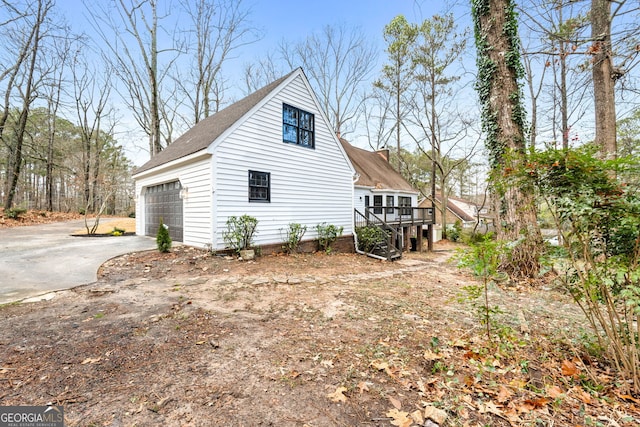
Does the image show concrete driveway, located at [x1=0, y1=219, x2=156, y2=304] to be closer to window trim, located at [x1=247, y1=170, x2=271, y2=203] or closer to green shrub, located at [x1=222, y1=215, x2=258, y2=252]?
green shrub, located at [x1=222, y1=215, x2=258, y2=252]

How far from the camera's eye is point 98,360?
→ 2.55m

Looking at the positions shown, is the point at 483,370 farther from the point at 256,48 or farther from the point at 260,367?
the point at 256,48

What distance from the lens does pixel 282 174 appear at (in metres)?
9.53

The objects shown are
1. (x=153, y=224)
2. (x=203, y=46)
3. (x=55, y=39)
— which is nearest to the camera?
(x=153, y=224)

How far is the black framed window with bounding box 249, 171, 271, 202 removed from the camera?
8.73 m

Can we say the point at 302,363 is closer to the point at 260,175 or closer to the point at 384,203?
the point at 260,175

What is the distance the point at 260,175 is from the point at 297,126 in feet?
8.70

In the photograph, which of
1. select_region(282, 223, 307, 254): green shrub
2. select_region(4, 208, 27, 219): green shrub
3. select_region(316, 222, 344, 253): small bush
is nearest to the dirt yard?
select_region(282, 223, 307, 254): green shrub

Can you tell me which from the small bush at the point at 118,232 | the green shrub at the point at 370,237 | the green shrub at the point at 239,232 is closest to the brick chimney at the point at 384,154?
the green shrub at the point at 370,237

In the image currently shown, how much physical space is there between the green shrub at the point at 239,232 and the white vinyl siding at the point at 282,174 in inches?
6.8

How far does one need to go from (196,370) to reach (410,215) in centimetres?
1556

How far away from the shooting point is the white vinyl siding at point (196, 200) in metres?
7.96

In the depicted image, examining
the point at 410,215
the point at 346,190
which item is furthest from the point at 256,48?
the point at 410,215

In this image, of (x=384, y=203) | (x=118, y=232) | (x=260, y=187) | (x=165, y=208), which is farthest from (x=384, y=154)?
(x=118, y=232)
